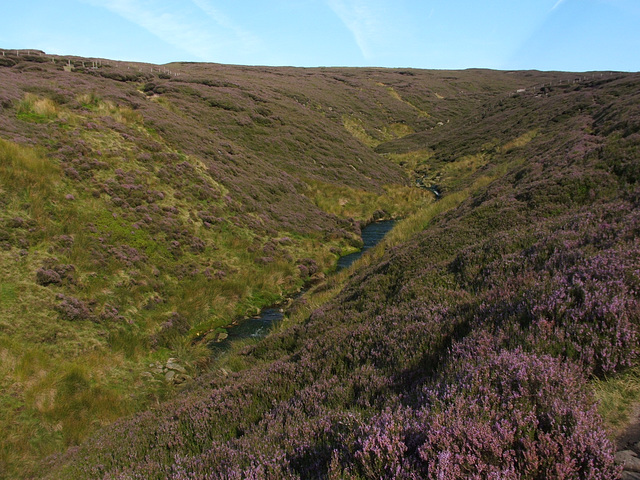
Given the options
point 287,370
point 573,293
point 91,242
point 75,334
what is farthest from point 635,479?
point 91,242

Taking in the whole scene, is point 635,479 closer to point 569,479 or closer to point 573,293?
point 569,479

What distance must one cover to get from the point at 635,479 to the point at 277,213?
2286 cm

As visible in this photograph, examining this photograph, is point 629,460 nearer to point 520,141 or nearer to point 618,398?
point 618,398

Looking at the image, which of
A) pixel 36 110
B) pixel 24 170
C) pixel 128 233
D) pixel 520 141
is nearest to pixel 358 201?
pixel 128 233

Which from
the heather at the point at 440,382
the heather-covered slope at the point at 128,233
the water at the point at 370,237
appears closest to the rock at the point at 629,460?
the heather at the point at 440,382

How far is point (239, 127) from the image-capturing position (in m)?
35.7

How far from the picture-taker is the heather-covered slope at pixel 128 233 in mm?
9719

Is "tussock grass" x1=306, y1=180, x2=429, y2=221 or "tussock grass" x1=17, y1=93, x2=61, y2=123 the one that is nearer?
"tussock grass" x1=17, y1=93, x2=61, y2=123

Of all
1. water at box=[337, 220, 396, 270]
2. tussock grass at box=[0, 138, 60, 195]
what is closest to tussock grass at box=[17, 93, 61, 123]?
tussock grass at box=[0, 138, 60, 195]

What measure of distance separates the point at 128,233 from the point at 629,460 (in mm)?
17012

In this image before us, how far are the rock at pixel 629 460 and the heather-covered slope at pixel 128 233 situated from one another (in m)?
9.77

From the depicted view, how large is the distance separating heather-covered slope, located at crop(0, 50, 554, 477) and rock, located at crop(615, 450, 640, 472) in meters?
9.77

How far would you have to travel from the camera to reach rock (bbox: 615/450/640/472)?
8.48ft

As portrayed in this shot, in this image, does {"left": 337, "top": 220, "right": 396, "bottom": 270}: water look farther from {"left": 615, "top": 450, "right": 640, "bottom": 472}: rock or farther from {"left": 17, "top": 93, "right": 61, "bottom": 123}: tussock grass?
{"left": 615, "top": 450, "right": 640, "bottom": 472}: rock
